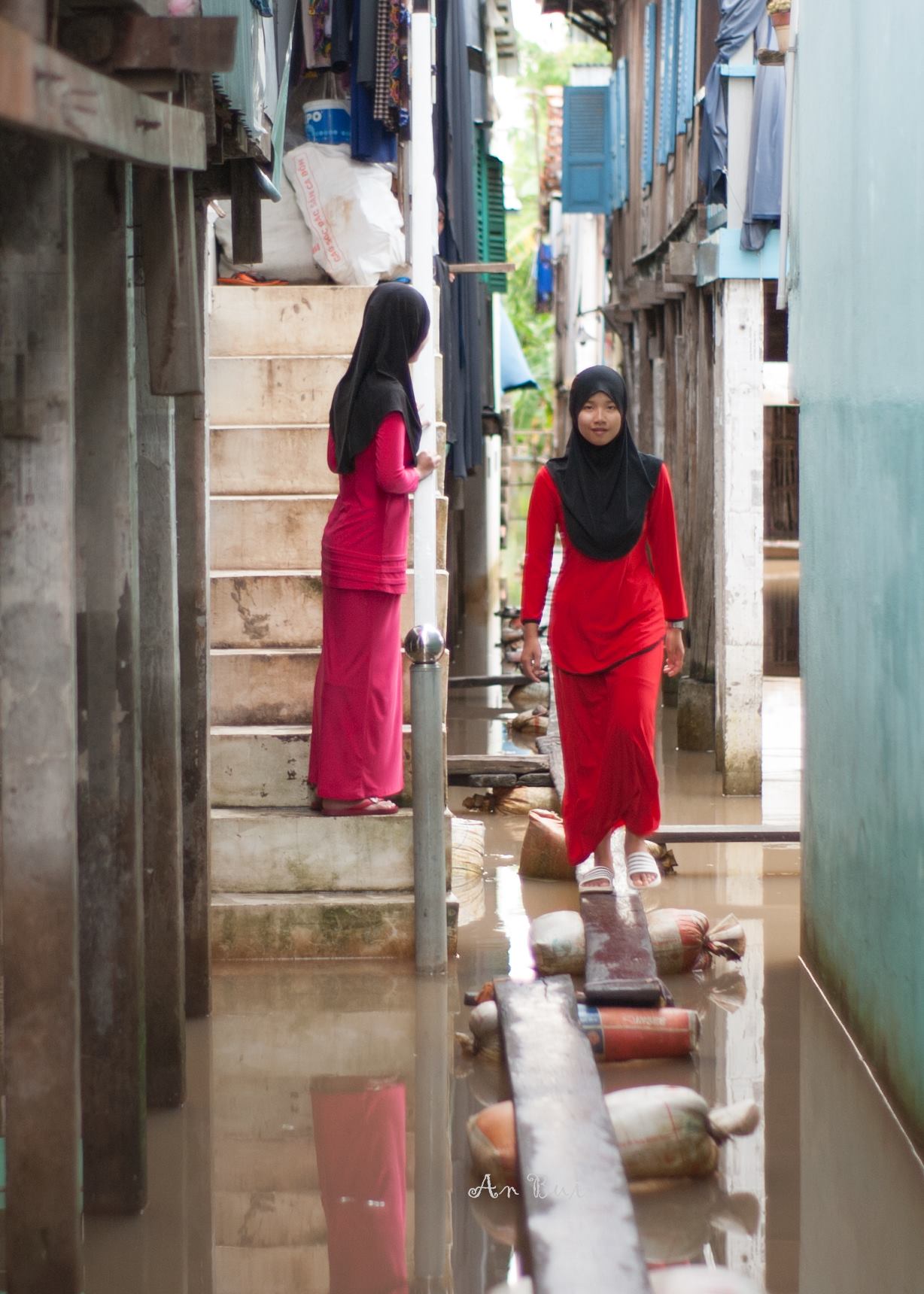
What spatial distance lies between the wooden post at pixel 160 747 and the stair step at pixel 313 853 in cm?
147

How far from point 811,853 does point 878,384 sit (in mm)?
1818

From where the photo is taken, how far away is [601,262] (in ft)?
86.5

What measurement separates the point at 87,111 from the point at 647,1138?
265 cm

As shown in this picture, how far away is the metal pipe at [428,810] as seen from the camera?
551 centimetres

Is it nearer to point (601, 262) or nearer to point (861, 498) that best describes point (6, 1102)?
point (861, 498)

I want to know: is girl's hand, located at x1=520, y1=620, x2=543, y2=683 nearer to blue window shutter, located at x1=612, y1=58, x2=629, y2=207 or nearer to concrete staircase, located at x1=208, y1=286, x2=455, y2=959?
concrete staircase, located at x1=208, y1=286, x2=455, y2=959

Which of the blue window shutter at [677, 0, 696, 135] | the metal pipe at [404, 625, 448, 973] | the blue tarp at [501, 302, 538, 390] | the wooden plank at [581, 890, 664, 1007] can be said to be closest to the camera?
the wooden plank at [581, 890, 664, 1007]

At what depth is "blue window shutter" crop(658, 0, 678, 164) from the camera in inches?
472

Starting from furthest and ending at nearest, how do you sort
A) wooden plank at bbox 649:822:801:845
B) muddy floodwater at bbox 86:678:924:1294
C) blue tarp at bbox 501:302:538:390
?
blue tarp at bbox 501:302:538:390 → wooden plank at bbox 649:822:801:845 → muddy floodwater at bbox 86:678:924:1294

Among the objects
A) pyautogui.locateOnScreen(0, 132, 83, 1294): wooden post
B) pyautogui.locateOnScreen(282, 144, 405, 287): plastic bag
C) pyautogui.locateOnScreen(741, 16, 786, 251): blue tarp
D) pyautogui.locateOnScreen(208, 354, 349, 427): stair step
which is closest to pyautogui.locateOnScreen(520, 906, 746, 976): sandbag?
pyautogui.locateOnScreen(0, 132, 83, 1294): wooden post

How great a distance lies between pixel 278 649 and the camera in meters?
6.63

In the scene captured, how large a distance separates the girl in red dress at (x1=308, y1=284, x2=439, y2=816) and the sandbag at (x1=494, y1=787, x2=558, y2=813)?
2497 mm

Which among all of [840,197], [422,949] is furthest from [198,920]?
[840,197]

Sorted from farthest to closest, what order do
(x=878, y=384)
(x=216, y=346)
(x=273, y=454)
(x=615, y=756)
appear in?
(x=216, y=346) → (x=273, y=454) → (x=615, y=756) → (x=878, y=384)
